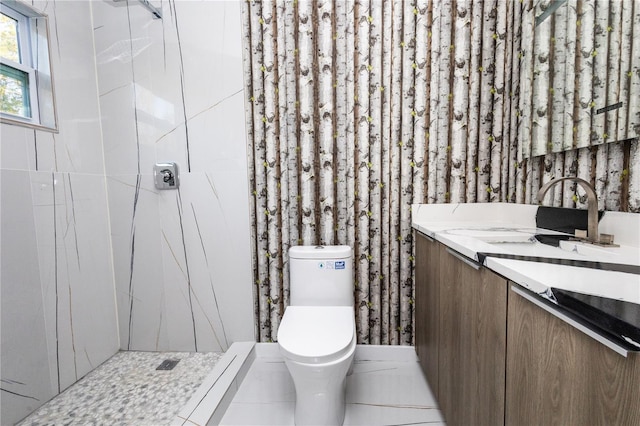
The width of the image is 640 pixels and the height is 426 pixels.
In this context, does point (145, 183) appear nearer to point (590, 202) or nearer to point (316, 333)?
point (316, 333)

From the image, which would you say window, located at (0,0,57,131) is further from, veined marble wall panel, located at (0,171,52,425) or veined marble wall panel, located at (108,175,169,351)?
veined marble wall panel, located at (108,175,169,351)

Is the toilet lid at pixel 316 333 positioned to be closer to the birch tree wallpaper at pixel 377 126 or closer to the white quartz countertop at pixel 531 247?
the birch tree wallpaper at pixel 377 126

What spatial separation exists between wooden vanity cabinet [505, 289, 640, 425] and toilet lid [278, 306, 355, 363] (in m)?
0.64

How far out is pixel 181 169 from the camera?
1936 millimetres

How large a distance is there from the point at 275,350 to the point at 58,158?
172cm

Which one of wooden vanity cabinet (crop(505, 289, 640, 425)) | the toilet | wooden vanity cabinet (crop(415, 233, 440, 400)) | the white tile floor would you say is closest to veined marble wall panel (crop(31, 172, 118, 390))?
the white tile floor

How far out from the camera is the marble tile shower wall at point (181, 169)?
1.87m

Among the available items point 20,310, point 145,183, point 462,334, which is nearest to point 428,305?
point 462,334

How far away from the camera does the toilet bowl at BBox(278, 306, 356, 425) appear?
4.01 ft

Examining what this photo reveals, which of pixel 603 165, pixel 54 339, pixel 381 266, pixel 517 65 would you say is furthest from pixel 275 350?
pixel 517 65

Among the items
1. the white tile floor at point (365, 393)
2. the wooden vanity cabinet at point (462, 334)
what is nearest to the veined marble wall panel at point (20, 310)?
the white tile floor at point (365, 393)

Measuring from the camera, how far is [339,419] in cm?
140

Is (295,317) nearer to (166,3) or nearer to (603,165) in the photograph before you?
(603,165)

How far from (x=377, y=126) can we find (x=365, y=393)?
1.54 m
